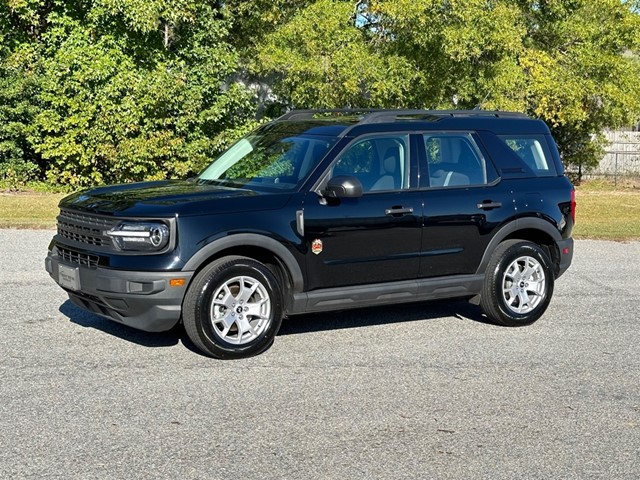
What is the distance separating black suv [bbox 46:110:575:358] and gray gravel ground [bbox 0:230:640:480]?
0.39 meters

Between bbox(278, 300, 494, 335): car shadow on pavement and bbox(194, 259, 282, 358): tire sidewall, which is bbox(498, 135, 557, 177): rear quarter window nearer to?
bbox(278, 300, 494, 335): car shadow on pavement

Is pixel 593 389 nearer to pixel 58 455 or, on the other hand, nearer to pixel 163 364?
pixel 163 364

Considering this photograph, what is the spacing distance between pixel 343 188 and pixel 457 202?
4.18ft

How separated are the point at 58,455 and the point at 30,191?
1659 cm

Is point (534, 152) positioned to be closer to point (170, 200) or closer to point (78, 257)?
point (170, 200)

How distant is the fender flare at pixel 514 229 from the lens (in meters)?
8.73

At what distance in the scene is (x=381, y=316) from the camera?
927cm

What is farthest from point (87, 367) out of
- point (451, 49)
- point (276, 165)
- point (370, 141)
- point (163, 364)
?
point (451, 49)

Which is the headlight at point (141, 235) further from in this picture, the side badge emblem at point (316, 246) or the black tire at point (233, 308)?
the side badge emblem at point (316, 246)

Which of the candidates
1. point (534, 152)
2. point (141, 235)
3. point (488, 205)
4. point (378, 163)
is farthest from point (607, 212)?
point (141, 235)

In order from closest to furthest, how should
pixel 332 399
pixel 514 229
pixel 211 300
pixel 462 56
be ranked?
pixel 332 399 → pixel 211 300 → pixel 514 229 → pixel 462 56

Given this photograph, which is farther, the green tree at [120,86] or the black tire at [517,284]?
the green tree at [120,86]

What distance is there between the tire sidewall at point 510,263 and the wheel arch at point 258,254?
1995 millimetres

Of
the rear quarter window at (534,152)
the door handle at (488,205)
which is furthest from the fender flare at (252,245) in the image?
the rear quarter window at (534,152)
